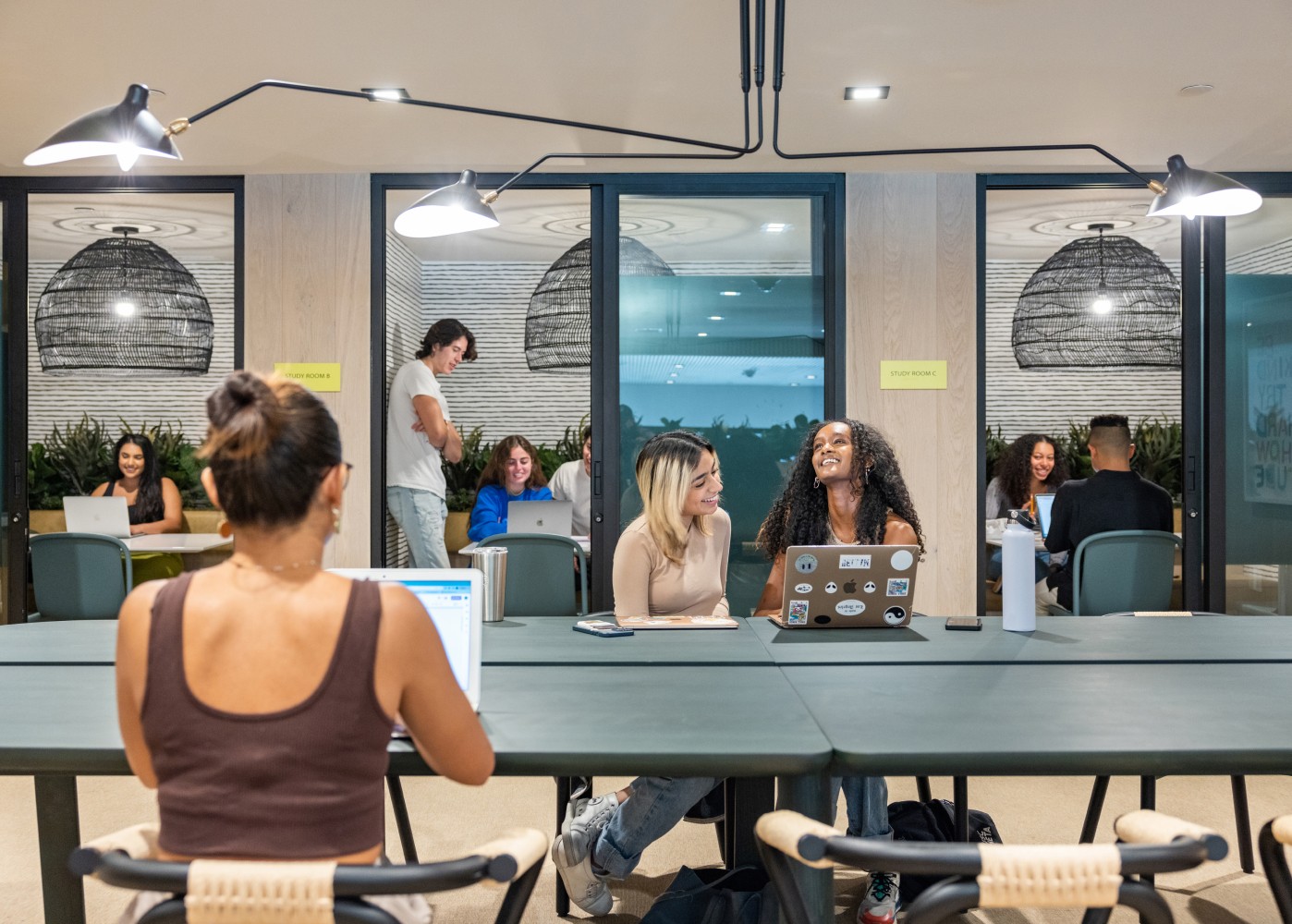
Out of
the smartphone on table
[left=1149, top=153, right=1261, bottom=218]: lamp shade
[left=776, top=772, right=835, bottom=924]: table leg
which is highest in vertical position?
[left=1149, top=153, right=1261, bottom=218]: lamp shade

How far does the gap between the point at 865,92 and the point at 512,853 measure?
3.39 meters

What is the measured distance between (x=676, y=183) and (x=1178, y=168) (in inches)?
100

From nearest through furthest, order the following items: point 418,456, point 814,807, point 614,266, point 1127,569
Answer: point 814,807, point 1127,569, point 614,266, point 418,456

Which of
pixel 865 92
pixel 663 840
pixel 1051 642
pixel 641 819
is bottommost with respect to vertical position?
pixel 663 840

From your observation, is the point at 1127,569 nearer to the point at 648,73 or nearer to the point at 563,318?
the point at 648,73

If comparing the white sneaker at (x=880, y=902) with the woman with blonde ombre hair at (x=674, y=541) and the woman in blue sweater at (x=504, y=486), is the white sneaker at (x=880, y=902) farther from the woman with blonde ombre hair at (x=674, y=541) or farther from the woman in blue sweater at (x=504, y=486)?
the woman in blue sweater at (x=504, y=486)

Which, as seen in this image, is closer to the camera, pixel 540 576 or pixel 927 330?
pixel 540 576

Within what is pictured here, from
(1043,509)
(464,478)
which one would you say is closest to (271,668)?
(1043,509)

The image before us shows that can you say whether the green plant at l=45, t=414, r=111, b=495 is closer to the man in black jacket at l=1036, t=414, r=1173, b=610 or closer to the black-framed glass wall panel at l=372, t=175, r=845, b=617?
the black-framed glass wall panel at l=372, t=175, r=845, b=617

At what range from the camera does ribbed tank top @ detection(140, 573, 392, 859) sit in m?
1.23

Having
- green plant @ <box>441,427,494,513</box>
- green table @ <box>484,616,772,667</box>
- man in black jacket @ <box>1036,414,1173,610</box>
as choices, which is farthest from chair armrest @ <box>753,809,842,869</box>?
green plant @ <box>441,427,494,513</box>

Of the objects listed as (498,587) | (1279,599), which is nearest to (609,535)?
(498,587)

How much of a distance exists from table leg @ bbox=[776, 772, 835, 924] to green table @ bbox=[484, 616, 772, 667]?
560 mm

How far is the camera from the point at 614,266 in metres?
5.12
